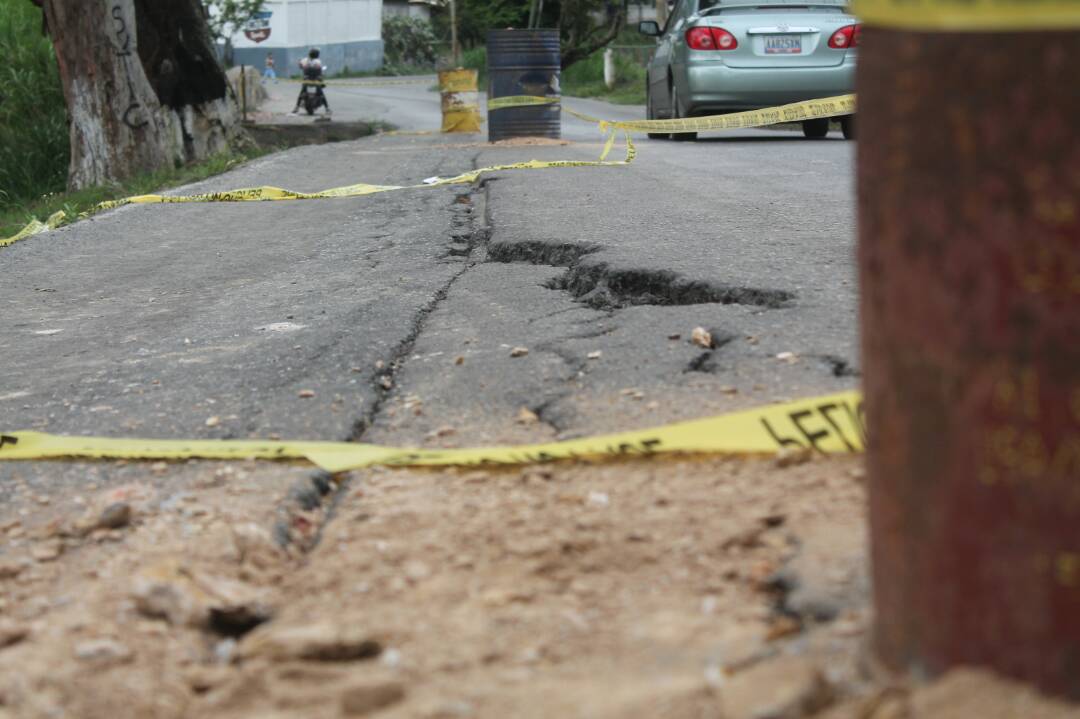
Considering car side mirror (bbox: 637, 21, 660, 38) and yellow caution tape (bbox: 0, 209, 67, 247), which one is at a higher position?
car side mirror (bbox: 637, 21, 660, 38)

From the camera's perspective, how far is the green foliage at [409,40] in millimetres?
57750

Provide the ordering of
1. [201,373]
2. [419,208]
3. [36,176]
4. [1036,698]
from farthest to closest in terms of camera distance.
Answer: [36,176] < [419,208] < [201,373] < [1036,698]

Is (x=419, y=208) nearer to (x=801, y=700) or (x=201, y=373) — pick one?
(x=201, y=373)

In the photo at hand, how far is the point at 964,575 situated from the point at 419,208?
20.7 feet

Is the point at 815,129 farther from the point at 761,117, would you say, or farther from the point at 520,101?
the point at 520,101

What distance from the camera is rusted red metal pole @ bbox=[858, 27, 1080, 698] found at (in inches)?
48.9

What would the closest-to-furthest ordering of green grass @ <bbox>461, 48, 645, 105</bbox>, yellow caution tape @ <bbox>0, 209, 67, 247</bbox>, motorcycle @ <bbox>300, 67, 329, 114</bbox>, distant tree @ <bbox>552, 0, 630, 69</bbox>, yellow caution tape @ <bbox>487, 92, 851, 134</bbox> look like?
yellow caution tape @ <bbox>0, 209, 67, 247</bbox>
yellow caution tape @ <bbox>487, 92, 851, 134</bbox>
motorcycle @ <bbox>300, 67, 329, 114</bbox>
green grass @ <bbox>461, 48, 645, 105</bbox>
distant tree @ <bbox>552, 0, 630, 69</bbox>

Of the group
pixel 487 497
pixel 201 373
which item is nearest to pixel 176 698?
pixel 487 497

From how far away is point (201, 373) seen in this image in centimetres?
378

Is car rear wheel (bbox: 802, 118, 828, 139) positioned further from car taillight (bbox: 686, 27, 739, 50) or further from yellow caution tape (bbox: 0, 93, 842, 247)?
car taillight (bbox: 686, 27, 739, 50)

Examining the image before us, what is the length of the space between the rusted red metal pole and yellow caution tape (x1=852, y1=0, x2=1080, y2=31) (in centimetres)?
1

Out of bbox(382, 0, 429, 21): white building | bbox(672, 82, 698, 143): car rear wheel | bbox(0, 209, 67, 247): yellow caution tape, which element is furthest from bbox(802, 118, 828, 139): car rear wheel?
bbox(382, 0, 429, 21): white building

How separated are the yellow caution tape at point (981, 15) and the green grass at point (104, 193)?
8703 millimetres

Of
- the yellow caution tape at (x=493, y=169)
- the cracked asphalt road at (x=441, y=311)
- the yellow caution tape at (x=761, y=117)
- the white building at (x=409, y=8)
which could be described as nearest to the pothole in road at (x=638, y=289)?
the cracked asphalt road at (x=441, y=311)
